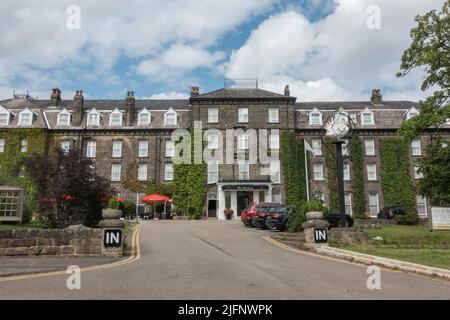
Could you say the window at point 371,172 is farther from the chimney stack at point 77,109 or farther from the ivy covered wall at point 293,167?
the chimney stack at point 77,109

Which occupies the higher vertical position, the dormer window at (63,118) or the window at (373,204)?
the dormer window at (63,118)

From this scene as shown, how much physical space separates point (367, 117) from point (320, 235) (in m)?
31.2

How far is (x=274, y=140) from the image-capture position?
40.1 metres

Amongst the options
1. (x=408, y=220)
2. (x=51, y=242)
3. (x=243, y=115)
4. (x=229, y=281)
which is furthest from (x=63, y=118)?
(x=229, y=281)

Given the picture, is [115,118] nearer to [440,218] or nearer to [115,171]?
[115,171]

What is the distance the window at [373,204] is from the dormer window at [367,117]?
808 centimetres

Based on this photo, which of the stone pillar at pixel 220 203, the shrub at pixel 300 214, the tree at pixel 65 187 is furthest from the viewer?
the stone pillar at pixel 220 203

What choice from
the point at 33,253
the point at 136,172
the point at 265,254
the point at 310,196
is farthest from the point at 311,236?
the point at 136,172

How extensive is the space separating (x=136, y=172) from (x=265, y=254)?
2922 cm

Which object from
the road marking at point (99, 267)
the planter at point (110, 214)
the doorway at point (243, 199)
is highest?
the doorway at point (243, 199)

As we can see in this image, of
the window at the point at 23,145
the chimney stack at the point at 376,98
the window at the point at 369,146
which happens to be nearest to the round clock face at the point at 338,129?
the window at the point at 369,146

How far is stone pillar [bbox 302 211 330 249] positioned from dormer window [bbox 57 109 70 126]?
33802mm

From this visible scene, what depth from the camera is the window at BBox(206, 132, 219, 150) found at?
39594mm

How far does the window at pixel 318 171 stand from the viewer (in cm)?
4049
